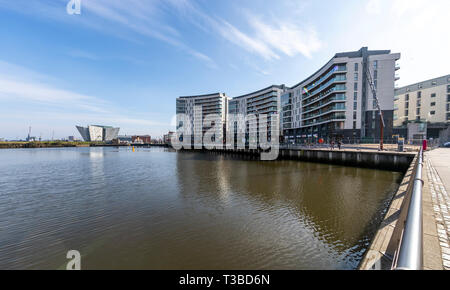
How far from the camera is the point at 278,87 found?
323ft

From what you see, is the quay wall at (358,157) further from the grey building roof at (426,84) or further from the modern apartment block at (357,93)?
the grey building roof at (426,84)

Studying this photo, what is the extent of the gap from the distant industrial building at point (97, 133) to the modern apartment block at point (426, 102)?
662 ft

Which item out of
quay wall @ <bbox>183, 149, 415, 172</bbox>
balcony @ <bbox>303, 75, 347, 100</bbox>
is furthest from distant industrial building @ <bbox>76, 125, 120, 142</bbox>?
quay wall @ <bbox>183, 149, 415, 172</bbox>

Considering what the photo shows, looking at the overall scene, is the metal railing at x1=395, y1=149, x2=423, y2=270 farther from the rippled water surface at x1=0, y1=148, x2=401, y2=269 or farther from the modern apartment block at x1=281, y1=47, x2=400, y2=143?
the modern apartment block at x1=281, y1=47, x2=400, y2=143

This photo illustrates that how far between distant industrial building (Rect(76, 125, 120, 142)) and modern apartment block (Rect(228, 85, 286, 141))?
12305 cm

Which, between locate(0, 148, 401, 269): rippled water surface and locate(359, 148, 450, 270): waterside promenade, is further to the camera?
locate(0, 148, 401, 269): rippled water surface

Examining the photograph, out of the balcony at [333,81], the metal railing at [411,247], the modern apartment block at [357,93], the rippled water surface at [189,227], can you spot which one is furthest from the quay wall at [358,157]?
the balcony at [333,81]

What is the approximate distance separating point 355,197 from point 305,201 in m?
4.10

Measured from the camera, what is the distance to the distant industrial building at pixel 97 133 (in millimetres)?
163250

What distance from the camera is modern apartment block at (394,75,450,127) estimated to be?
67438 millimetres

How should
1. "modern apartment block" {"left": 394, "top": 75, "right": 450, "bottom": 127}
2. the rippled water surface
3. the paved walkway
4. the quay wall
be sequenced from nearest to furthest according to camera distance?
the paved walkway
the rippled water surface
the quay wall
"modern apartment block" {"left": 394, "top": 75, "right": 450, "bottom": 127}

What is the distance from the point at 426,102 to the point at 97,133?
8581 inches
